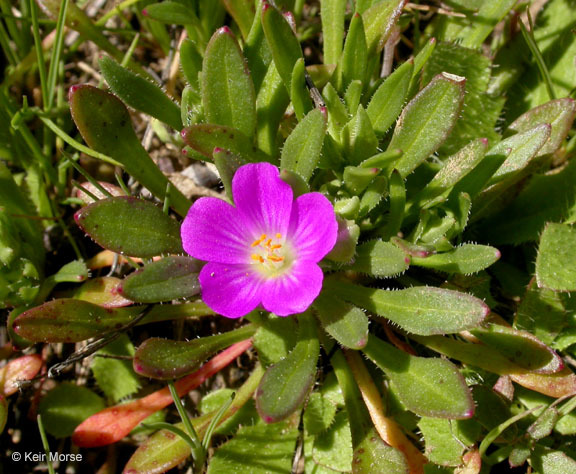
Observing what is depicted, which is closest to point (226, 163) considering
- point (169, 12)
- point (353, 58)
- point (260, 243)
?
point (260, 243)

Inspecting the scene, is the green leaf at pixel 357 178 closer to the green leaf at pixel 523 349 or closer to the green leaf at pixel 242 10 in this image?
the green leaf at pixel 523 349

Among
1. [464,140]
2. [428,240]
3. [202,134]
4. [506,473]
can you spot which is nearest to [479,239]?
[464,140]

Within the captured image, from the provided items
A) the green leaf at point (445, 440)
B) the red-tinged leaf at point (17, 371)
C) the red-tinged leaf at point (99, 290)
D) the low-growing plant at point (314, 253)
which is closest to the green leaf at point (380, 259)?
the low-growing plant at point (314, 253)

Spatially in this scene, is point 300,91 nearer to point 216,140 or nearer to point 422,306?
point 216,140

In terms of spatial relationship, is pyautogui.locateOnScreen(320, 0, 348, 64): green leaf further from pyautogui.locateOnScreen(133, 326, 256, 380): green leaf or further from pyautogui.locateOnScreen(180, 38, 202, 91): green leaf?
pyautogui.locateOnScreen(133, 326, 256, 380): green leaf

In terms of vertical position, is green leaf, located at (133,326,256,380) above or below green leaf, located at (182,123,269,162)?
below

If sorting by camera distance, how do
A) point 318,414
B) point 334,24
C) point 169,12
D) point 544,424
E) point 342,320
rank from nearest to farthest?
point 342,320 → point 544,424 → point 318,414 → point 334,24 → point 169,12

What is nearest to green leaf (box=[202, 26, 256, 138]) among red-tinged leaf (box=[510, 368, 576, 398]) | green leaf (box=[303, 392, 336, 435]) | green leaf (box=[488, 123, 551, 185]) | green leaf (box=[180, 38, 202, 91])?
green leaf (box=[180, 38, 202, 91])
